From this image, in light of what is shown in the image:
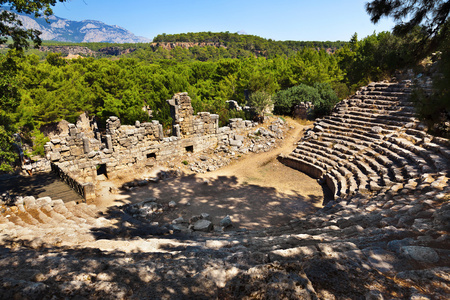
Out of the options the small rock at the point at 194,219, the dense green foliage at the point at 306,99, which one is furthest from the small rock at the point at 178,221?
the dense green foliage at the point at 306,99

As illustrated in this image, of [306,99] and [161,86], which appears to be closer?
[306,99]

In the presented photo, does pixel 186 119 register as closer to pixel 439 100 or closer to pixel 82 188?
pixel 82 188

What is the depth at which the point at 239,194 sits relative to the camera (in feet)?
38.9

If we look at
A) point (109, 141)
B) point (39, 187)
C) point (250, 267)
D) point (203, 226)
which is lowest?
point (203, 226)

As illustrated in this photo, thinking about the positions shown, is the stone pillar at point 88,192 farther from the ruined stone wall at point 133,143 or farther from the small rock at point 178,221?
the small rock at point 178,221

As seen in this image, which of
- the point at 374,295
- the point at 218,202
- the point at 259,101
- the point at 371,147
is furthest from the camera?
the point at 259,101

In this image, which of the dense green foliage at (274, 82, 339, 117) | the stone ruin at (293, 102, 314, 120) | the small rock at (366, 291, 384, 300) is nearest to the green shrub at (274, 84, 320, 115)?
the dense green foliage at (274, 82, 339, 117)

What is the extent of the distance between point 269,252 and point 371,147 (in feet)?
37.8

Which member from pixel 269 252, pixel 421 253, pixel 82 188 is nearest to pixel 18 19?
pixel 82 188

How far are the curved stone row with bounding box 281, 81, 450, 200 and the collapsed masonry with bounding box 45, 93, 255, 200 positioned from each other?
16.4 feet

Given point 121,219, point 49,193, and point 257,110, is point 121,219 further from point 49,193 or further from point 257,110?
point 257,110

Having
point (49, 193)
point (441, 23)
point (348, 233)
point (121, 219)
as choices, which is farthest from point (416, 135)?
point (49, 193)

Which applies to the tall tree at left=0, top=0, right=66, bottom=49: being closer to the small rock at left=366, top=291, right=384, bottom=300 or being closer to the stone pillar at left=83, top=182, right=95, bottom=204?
the stone pillar at left=83, top=182, right=95, bottom=204

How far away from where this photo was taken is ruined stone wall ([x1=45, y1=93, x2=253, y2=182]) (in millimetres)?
12445
